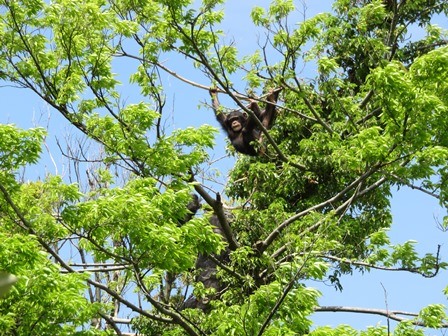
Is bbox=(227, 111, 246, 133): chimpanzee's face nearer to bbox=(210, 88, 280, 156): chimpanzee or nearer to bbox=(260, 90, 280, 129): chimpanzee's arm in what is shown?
bbox=(210, 88, 280, 156): chimpanzee

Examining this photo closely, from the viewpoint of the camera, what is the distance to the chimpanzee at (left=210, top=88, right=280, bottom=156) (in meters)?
13.5

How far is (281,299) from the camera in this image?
275 inches

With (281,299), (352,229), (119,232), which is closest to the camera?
(281,299)

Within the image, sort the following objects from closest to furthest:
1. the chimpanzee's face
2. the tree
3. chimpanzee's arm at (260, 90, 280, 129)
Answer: the tree, chimpanzee's arm at (260, 90, 280, 129), the chimpanzee's face

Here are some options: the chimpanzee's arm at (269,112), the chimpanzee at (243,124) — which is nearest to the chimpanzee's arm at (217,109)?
the chimpanzee at (243,124)

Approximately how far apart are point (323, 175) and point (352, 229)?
53.8 inches

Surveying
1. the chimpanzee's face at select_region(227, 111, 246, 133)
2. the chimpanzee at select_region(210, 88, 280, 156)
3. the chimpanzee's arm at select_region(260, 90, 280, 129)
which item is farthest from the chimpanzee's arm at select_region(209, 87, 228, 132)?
the chimpanzee's arm at select_region(260, 90, 280, 129)

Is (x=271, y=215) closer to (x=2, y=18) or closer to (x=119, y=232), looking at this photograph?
(x=119, y=232)

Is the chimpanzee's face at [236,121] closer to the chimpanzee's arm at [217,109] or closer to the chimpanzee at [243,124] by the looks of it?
the chimpanzee at [243,124]

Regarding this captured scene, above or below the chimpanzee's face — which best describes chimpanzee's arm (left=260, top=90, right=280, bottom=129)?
below

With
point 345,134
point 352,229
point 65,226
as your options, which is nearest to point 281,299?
point 65,226

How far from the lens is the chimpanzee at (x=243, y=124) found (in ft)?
44.4

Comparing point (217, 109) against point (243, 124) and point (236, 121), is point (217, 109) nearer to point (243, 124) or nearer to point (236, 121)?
point (236, 121)

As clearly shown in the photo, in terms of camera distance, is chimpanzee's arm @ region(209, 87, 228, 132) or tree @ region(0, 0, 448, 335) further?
chimpanzee's arm @ region(209, 87, 228, 132)
